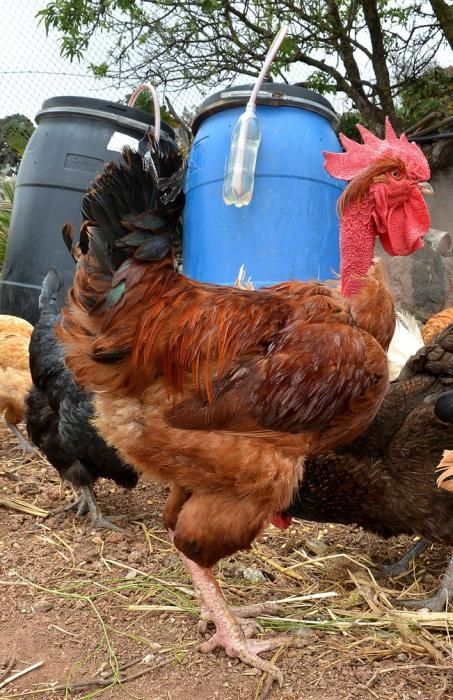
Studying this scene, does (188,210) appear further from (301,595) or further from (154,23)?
(154,23)

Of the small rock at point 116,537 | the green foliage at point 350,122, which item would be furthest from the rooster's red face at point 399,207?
the green foliage at point 350,122

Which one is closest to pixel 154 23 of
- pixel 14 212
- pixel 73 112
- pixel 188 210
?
pixel 73 112

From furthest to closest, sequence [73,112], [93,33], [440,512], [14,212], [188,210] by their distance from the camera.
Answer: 1. [93,33]
2. [14,212]
3. [73,112]
4. [188,210]
5. [440,512]

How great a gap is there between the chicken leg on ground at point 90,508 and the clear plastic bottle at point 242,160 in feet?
7.50

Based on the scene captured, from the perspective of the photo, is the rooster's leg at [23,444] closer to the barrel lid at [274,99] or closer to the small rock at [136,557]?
the small rock at [136,557]

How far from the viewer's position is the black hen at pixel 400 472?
8.41 feet

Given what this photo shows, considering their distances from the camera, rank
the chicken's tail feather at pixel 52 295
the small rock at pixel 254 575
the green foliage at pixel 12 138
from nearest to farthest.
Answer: the small rock at pixel 254 575 < the chicken's tail feather at pixel 52 295 < the green foliage at pixel 12 138

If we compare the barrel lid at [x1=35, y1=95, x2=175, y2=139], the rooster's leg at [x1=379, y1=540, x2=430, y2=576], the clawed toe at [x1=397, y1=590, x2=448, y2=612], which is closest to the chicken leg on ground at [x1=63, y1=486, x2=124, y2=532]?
the rooster's leg at [x1=379, y1=540, x2=430, y2=576]

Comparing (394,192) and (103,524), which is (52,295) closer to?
(103,524)

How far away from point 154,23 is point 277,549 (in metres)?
6.69

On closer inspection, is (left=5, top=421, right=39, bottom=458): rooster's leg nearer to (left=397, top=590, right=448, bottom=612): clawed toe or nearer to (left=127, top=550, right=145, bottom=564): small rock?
(left=127, top=550, right=145, bottom=564): small rock

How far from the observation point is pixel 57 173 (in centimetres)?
537

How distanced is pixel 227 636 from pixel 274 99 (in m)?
3.75

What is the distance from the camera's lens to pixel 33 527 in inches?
133
